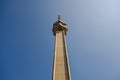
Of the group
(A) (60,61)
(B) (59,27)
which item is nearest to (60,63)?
(A) (60,61)

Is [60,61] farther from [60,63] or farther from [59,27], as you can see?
[59,27]

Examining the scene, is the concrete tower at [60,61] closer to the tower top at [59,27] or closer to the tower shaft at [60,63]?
the tower shaft at [60,63]

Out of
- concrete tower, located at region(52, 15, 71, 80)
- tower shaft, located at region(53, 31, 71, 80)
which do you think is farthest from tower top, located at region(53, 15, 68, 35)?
tower shaft, located at region(53, 31, 71, 80)

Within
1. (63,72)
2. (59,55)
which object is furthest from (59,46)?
(63,72)

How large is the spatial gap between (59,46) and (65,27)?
5357 mm

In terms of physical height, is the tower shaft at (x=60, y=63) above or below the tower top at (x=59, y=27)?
below

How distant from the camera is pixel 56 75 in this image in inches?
806

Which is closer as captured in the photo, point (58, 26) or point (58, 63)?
point (58, 63)

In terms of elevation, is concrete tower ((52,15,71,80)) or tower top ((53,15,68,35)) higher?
tower top ((53,15,68,35))

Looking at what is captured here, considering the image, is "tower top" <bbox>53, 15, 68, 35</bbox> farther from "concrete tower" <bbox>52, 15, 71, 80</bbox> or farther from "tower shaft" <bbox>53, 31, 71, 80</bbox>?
"tower shaft" <bbox>53, 31, 71, 80</bbox>

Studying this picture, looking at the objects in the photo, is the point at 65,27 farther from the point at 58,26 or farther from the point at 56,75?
the point at 56,75

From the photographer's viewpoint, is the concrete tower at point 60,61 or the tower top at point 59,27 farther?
the tower top at point 59,27

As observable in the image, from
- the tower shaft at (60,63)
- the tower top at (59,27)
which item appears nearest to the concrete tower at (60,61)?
the tower shaft at (60,63)

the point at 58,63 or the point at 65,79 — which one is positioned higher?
the point at 58,63
